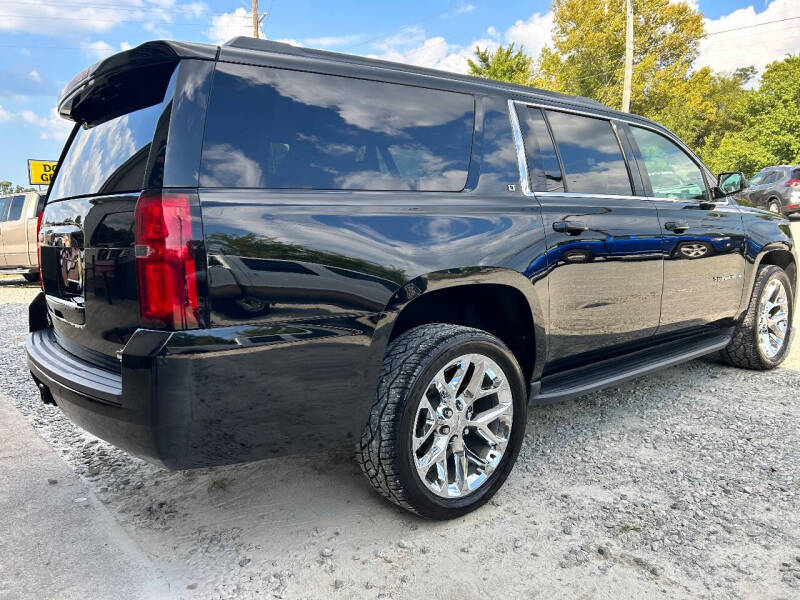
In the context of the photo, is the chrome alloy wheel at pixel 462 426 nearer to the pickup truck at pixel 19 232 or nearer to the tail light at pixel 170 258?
the tail light at pixel 170 258

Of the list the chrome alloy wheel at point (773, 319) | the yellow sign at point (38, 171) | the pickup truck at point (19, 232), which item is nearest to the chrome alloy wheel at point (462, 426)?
the chrome alloy wheel at point (773, 319)

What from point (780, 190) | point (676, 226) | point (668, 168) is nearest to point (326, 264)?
point (676, 226)

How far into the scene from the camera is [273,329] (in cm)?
187

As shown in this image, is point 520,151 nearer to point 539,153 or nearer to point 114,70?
point 539,153

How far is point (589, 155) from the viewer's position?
10.3 ft

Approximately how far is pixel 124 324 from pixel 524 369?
178 cm

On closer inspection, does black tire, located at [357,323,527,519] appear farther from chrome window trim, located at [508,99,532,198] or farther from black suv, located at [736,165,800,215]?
black suv, located at [736,165,800,215]

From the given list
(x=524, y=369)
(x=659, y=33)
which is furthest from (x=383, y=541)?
(x=659, y=33)

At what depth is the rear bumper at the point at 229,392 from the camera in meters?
1.75

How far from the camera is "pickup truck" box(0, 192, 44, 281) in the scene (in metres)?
10.3

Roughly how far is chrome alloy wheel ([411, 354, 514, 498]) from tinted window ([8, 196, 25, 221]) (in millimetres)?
10936

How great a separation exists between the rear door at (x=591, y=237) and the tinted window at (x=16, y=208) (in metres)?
10.7

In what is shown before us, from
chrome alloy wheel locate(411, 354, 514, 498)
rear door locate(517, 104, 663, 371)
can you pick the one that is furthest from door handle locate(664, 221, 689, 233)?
chrome alloy wheel locate(411, 354, 514, 498)

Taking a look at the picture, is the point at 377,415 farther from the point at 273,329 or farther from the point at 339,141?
the point at 339,141
